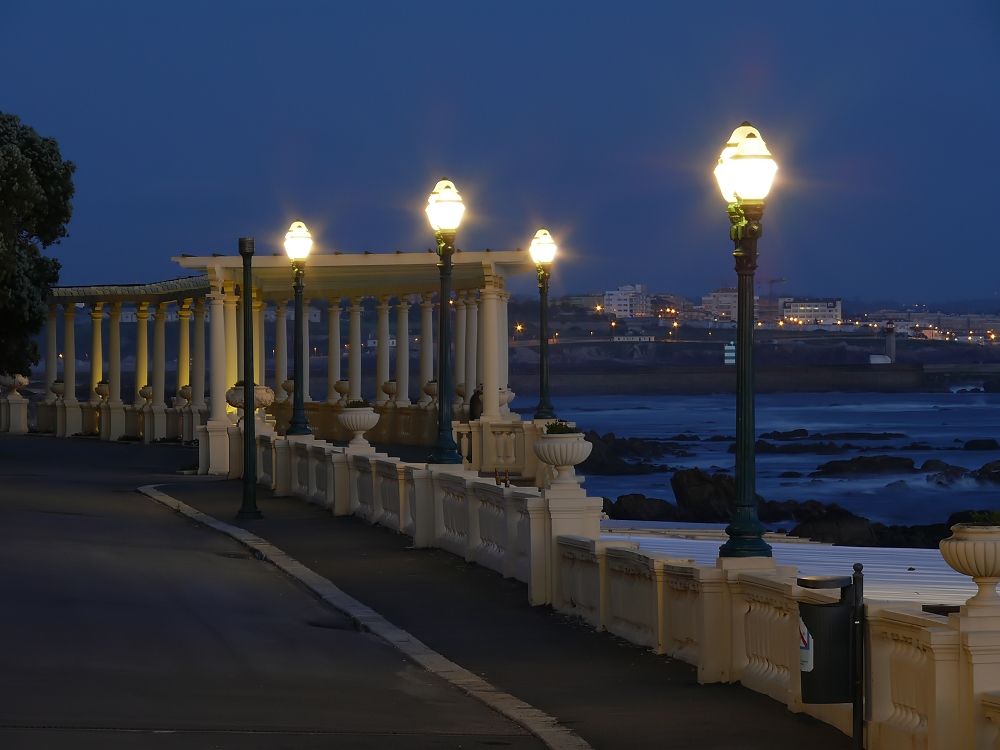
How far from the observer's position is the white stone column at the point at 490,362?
35250 millimetres

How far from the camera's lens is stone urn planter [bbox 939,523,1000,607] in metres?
7.35

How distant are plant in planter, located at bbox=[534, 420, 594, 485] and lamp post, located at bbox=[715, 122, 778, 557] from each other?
10.9 feet

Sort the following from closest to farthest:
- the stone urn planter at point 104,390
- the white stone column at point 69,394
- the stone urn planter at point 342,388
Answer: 1. the stone urn planter at point 342,388
2. the stone urn planter at point 104,390
3. the white stone column at point 69,394

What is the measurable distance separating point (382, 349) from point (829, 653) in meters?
43.6

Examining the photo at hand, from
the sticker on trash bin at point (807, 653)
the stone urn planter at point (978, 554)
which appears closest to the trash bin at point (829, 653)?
the sticker on trash bin at point (807, 653)

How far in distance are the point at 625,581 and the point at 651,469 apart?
3314 inches

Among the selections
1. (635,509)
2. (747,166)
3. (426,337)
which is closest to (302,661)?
(747,166)

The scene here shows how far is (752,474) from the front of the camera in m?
11.0

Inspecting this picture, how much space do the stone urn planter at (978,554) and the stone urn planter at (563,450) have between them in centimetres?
697

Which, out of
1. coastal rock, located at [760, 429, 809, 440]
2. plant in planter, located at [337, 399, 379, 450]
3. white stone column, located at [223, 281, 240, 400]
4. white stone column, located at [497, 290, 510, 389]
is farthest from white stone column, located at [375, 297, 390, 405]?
coastal rock, located at [760, 429, 809, 440]

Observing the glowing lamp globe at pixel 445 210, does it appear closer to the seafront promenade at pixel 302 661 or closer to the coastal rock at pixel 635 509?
the seafront promenade at pixel 302 661

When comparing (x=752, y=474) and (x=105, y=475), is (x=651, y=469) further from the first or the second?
(x=752, y=474)

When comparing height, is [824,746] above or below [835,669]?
below

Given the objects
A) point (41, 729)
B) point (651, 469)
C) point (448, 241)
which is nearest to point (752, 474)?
point (41, 729)
